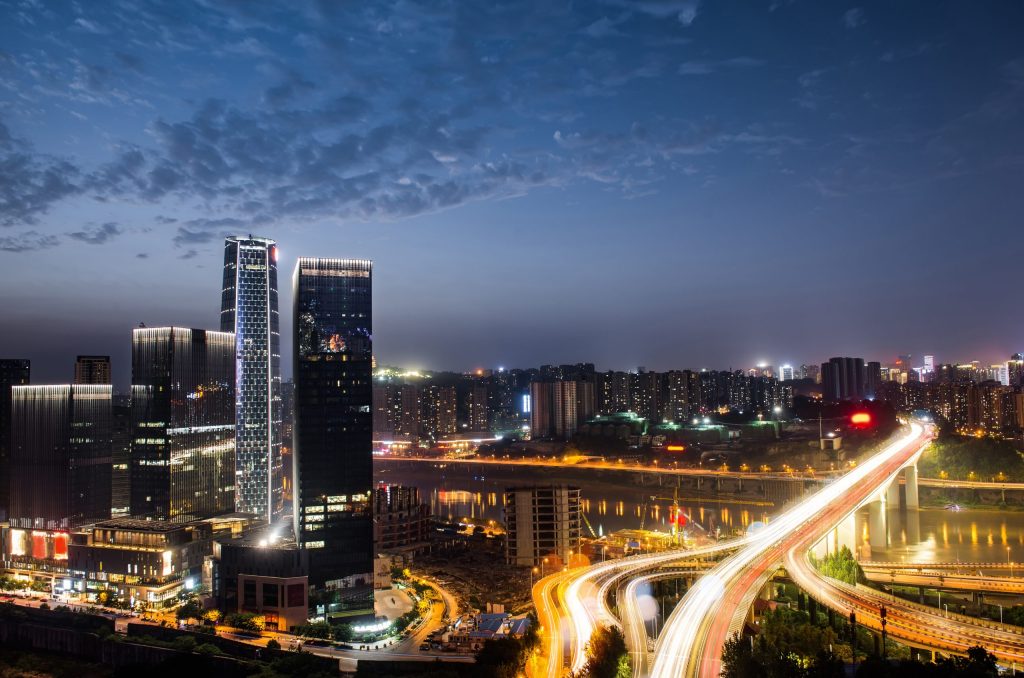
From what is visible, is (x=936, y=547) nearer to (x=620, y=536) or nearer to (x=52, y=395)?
(x=620, y=536)

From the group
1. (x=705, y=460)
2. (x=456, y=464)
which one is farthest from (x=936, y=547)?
(x=456, y=464)

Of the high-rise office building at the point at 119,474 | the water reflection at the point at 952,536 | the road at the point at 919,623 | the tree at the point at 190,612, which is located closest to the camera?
the road at the point at 919,623

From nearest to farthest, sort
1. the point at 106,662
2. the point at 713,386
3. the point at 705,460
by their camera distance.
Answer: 1. the point at 106,662
2. the point at 705,460
3. the point at 713,386

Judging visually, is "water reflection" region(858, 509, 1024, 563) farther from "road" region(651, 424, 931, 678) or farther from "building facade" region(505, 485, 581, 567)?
"building facade" region(505, 485, 581, 567)

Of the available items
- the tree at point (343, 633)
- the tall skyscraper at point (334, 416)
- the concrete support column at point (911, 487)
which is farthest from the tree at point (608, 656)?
the concrete support column at point (911, 487)

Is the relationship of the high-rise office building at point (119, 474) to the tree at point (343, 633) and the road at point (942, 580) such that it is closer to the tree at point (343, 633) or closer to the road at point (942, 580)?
the tree at point (343, 633)

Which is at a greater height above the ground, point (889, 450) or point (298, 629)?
point (889, 450)

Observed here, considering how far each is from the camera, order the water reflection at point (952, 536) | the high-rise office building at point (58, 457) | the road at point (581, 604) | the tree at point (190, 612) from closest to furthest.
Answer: the road at point (581, 604) < the tree at point (190, 612) < the water reflection at point (952, 536) < the high-rise office building at point (58, 457)

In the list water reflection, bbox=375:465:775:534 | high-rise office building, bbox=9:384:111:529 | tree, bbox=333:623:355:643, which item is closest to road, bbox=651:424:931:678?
tree, bbox=333:623:355:643
